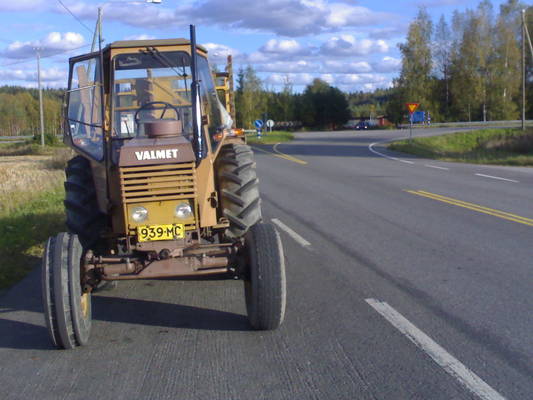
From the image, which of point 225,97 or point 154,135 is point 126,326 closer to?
point 154,135

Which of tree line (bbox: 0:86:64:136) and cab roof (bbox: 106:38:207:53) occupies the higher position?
tree line (bbox: 0:86:64:136)

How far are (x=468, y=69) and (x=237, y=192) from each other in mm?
72837

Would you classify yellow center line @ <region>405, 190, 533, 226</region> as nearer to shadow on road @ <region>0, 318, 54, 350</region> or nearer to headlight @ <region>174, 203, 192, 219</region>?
headlight @ <region>174, 203, 192, 219</region>

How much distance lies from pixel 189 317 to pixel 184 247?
80 centimetres

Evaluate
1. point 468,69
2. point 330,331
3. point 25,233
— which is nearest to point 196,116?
point 330,331

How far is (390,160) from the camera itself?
88.7 ft

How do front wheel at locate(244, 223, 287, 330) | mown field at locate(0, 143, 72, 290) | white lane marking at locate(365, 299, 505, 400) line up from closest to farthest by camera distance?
white lane marking at locate(365, 299, 505, 400) → front wheel at locate(244, 223, 287, 330) → mown field at locate(0, 143, 72, 290)

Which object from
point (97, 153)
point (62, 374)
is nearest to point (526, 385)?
point (62, 374)

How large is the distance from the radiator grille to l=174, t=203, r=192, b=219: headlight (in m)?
0.10

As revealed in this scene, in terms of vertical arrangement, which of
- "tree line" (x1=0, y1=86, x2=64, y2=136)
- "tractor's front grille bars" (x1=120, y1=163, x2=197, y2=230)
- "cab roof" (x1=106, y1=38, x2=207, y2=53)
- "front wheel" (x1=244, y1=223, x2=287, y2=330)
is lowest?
"front wheel" (x1=244, y1=223, x2=287, y2=330)

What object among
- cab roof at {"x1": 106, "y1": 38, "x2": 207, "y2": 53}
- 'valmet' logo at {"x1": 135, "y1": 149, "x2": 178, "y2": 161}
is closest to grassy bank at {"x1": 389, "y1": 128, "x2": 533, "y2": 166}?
cab roof at {"x1": 106, "y1": 38, "x2": 207, "y2": 53}

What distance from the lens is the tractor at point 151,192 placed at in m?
5.47

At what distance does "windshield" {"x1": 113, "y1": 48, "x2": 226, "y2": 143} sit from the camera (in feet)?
22.9

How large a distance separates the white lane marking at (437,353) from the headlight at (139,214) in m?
2.41
